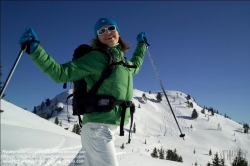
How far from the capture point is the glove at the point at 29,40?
231cm

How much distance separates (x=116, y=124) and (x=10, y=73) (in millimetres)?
1532

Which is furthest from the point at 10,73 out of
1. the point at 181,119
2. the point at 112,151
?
the point at 181,119

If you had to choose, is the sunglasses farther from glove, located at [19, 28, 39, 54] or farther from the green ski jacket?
glove, located at [19, 28, 39, 54]

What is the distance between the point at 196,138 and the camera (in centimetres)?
12419

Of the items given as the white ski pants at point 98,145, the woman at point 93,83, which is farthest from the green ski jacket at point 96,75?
the white ski pants at point 98,145

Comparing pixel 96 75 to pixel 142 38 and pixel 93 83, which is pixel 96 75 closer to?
pixel 93 83

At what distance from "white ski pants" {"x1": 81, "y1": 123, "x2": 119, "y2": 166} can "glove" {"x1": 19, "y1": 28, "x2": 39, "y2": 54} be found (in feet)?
4.10

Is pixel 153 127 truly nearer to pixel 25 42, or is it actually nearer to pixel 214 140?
pixel 214 140

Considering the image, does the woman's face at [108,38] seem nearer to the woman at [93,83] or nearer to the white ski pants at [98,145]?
the woman at [93,83]

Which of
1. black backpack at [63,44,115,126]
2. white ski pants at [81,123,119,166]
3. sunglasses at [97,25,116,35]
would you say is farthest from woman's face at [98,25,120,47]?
white ski pants at [81,123,119,166]

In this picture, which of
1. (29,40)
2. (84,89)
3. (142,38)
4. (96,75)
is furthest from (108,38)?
(142,38)

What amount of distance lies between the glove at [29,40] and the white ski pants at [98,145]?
1.25m

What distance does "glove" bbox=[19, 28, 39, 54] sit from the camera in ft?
7.59

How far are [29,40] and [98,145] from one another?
160 centimetres
